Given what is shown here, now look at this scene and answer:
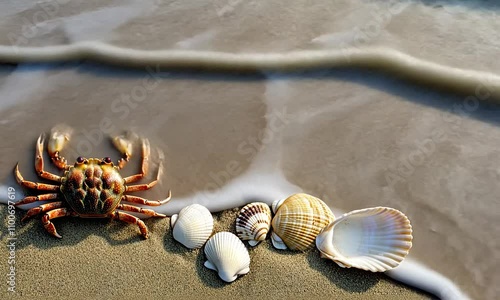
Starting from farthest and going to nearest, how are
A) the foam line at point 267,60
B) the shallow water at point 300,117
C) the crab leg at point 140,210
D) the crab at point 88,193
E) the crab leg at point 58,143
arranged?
the foam line at point 267,60 < the crab leg at point 58,143 < the shallow water at point 300,117 < the crab leg at point 140,210 < the crab at point 88,193

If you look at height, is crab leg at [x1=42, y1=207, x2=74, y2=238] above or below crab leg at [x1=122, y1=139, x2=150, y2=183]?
below

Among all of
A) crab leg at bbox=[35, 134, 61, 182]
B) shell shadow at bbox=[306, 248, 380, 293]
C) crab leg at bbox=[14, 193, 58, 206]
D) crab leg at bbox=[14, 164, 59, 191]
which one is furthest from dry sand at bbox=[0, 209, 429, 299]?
crab leg at bbox=[35, 134, 61, 182]

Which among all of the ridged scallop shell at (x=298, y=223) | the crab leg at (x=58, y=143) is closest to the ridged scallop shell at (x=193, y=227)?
the ridged scallop shell at (x=298, y=223)

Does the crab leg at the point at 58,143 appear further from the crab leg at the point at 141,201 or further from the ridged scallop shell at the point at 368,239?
the ridged scallop shell at the point at 368,239

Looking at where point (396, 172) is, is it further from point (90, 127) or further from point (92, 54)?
point (92, 54)

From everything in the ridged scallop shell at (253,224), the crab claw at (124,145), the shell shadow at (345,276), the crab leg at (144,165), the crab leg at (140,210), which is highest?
the crab claw at (124,145)

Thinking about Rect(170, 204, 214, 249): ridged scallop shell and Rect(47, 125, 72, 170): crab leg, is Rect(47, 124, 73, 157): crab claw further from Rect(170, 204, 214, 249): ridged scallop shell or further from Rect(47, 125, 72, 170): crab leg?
Rect(170, 204, 214, 249): ridged scallop shell

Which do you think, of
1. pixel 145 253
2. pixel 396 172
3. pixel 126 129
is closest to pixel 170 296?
pixel 145 253
